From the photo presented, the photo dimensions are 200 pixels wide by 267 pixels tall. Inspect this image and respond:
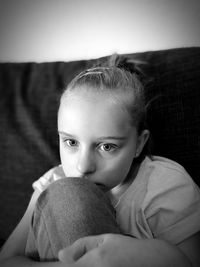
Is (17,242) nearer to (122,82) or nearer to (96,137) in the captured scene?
(96,137)

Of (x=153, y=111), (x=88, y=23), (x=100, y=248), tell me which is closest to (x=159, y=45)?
(x=88, y=23)

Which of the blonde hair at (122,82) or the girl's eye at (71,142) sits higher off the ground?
the blonde hair at (122,82)

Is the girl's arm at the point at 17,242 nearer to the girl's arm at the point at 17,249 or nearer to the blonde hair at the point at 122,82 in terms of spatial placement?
the girl's arm at the point at 17,249

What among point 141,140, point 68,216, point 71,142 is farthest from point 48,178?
point 68,216

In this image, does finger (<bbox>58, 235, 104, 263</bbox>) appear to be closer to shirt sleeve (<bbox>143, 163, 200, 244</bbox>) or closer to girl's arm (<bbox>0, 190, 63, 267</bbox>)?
girl's arm (<bbox>0, 190, 63, 267</bbox>)

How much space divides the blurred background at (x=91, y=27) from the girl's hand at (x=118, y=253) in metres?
0.90

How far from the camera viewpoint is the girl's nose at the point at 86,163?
81 centimetres

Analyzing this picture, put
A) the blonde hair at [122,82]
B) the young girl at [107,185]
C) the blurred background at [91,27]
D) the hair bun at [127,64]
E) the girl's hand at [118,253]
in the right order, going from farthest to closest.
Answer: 1. the blurred background at [91,27]
2. the hair bun at [127,64]
3. the blonde hair at [122,82]
4. the young girl at [107,185]
5. the girl's hand at [118,253]

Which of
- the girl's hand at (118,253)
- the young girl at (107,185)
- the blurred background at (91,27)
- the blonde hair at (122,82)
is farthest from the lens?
the blurred background at (91,27)

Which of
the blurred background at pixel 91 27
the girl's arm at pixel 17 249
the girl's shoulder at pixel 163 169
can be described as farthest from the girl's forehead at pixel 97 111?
the blurred background at pixel 91 27

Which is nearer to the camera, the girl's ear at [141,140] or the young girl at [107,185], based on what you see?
the young girl at [107,185]

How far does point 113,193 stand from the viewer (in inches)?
37.1

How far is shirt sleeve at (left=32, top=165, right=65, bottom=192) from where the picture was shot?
996 millimetres

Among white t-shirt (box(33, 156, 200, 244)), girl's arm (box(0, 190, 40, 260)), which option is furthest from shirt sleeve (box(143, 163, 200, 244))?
girl's arm (box(0, 190, 40, 260))
